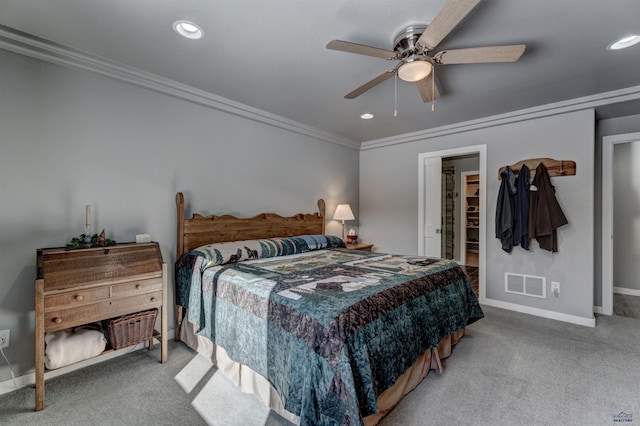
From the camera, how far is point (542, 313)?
338cm

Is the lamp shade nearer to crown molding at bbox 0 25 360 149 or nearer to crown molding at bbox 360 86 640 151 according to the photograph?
crown molding at bbox 360 86 640 151

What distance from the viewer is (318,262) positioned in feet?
8.88

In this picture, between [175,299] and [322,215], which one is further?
[322,215]

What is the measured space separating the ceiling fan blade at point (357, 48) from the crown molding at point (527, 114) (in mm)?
2482

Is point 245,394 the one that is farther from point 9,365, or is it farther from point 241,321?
point 9,365

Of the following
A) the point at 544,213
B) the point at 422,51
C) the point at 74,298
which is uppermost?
the point at 422,51

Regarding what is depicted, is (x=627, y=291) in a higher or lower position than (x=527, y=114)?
lower

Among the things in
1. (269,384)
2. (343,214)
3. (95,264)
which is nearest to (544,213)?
(343,214)

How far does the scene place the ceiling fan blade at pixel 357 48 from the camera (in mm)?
1713

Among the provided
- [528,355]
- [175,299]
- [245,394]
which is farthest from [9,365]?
[528,355]

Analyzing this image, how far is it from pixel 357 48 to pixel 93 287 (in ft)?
7.85

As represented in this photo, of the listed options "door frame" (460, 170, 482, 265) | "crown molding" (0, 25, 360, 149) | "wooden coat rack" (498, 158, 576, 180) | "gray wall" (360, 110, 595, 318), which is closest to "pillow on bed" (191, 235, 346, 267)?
"crown molding" (0, 25, 360, 149)

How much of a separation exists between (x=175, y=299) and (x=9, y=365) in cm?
112

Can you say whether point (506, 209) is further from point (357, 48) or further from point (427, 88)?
point (357, 48)
